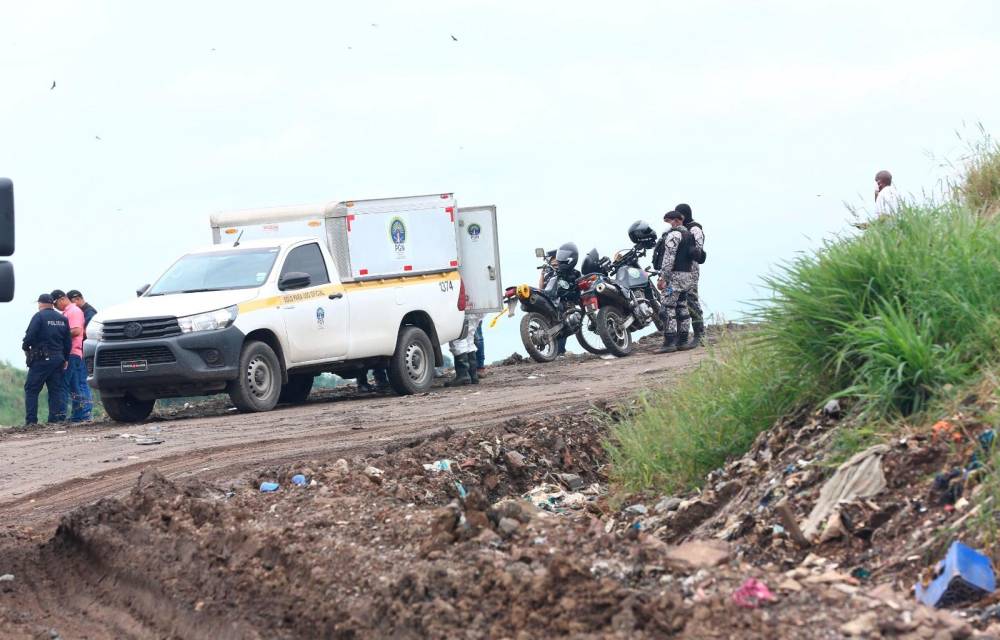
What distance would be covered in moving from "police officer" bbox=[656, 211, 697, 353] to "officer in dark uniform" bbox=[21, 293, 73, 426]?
855 cm

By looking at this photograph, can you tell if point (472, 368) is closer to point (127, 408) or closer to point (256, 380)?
point (256, 380)

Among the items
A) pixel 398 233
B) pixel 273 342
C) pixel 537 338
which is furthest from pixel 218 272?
pixel 537 338

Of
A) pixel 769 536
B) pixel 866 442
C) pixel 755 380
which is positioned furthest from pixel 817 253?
pixel 769 536

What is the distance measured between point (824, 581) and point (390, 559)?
6.67 ft

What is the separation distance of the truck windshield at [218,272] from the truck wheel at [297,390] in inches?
89.4

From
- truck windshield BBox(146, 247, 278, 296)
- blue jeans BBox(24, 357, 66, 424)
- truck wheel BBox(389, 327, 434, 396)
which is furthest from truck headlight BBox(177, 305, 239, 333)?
blue jeans BBox(24, 357, 66, 424)

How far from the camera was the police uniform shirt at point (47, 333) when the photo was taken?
18406 mm

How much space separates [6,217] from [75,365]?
12.6 meters

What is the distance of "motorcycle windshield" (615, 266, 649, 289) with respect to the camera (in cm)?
2192

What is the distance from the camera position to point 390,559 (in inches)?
246

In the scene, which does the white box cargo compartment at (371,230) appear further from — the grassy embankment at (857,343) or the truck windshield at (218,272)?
the grassy embankment at (857,343)

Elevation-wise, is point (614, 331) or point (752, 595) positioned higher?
point (614, 331)

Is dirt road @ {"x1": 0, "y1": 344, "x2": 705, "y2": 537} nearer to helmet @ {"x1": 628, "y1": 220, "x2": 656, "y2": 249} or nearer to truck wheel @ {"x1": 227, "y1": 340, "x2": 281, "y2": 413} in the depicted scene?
truck wheel @ {"x1": 227, "y1": 340, "x2": 281, "y2": 413}

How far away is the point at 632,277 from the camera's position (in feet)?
72.4
